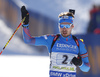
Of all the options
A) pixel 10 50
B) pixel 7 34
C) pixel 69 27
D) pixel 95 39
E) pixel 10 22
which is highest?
pixel 10 22

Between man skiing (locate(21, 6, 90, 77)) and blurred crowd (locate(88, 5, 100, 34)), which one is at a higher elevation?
blurred crowd (locate(88, 5, 100, 34))

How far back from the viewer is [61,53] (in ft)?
13.8

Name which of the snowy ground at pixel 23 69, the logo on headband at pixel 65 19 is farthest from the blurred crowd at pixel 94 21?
the logo on headband at pixel 65 19

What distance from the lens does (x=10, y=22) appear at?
957 inches

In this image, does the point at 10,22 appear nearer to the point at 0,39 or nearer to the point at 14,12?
the point at 14,12

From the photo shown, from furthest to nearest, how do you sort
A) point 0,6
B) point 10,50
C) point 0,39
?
point 0,6, point 10,50, point 0,39

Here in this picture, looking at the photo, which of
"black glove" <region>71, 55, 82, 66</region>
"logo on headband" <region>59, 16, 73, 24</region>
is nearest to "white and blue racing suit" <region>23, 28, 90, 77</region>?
"black glove" <region>71, 55, 82, 66</region>

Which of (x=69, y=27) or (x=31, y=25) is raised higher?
(x=31, y=25)

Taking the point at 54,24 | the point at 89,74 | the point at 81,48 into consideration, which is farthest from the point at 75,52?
the point at 54,24

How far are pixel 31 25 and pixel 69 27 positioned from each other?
2396cm

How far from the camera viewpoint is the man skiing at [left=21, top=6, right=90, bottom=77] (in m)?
4.14

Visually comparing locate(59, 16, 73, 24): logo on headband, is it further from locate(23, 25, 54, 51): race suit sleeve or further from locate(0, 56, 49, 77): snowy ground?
locate(0, 56, 49, 77): snowy ground

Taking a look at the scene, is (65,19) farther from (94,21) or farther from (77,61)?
(94,21)

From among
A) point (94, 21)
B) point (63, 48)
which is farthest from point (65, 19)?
point (94, 21)
